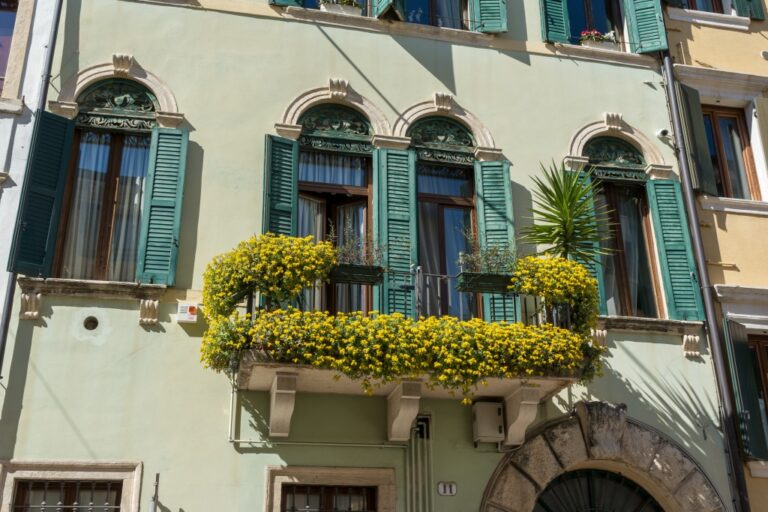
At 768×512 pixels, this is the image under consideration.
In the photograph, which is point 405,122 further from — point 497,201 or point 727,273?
point 727,273

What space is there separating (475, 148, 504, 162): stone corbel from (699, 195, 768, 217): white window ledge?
9.20ft

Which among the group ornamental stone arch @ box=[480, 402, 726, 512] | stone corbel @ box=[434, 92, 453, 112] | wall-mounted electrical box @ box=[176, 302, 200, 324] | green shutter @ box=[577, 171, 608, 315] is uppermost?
stone corbel @ box=[434, 92, 453, 112]

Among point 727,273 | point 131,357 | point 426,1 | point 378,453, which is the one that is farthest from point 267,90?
point 727,273

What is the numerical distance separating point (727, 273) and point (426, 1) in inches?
210

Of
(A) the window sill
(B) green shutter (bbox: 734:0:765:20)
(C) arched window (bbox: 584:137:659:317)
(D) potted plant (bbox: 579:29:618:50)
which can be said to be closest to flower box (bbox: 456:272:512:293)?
(C) arched window (bbox: 584:137:659:317)

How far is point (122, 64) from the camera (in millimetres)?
10367

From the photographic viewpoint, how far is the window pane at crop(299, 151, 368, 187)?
10.6m

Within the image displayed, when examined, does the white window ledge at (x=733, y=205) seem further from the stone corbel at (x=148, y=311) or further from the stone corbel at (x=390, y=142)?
the stone corbel at (x=148, y=311)

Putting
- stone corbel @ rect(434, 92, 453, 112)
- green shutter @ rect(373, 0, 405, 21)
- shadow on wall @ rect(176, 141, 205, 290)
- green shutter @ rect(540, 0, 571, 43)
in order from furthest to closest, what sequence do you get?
green shutter @ rect(540, 0, 571, 43) → green shutter @ rect(373, 0, 405, 21) → stone corbel @ rect(434, 92, 453, 112) → shadow on wall @ rect(176, 141, 205, 290)

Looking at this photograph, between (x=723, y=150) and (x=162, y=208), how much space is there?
768 centimetres

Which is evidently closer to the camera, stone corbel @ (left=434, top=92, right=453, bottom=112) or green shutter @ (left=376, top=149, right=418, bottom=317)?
green shutter @ (left=376, top=149, right=418, bottom=317)

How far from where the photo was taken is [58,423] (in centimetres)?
881

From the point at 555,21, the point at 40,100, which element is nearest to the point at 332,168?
the point at 40,100

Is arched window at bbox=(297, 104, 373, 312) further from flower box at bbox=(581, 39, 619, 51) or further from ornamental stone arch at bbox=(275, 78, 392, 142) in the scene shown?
flower box at bbox=(581, 39, 619, 51)
